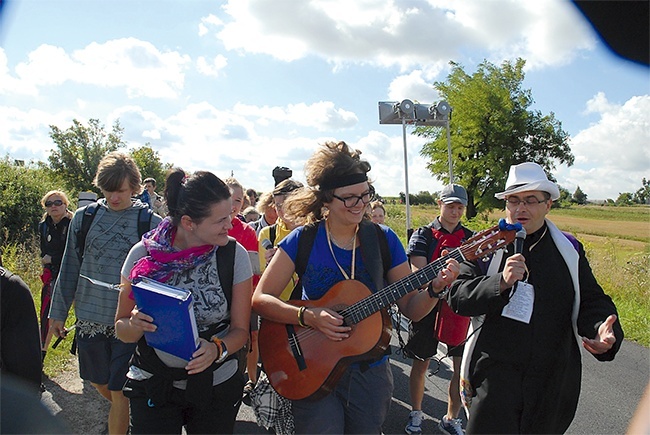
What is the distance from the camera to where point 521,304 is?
2.51 m

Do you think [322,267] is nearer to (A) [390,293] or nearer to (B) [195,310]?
(A) [390,293]

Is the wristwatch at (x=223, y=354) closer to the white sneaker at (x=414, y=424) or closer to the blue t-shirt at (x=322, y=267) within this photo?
the blue t-shirt at (x=322, y=267)

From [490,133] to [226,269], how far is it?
2677 cm

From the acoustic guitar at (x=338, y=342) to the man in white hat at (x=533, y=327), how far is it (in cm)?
21

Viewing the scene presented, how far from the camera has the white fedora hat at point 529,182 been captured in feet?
8.63

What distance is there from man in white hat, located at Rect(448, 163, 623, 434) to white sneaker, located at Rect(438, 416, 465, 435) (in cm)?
129

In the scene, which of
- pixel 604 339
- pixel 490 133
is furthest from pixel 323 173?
pixel 490 133

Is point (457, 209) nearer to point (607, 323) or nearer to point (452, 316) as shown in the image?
point (452, 316)

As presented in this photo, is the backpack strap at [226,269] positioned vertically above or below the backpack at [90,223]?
below

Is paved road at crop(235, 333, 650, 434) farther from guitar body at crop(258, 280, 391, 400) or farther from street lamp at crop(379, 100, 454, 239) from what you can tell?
street lamp at crop(379, 100, 454, 239)

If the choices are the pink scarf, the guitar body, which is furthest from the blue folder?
the guitar body

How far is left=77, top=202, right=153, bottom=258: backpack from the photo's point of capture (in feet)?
11.0

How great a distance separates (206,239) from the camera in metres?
2.41

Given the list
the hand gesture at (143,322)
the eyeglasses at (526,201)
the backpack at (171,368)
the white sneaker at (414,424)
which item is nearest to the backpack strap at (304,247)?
the backpack at (171,368)
